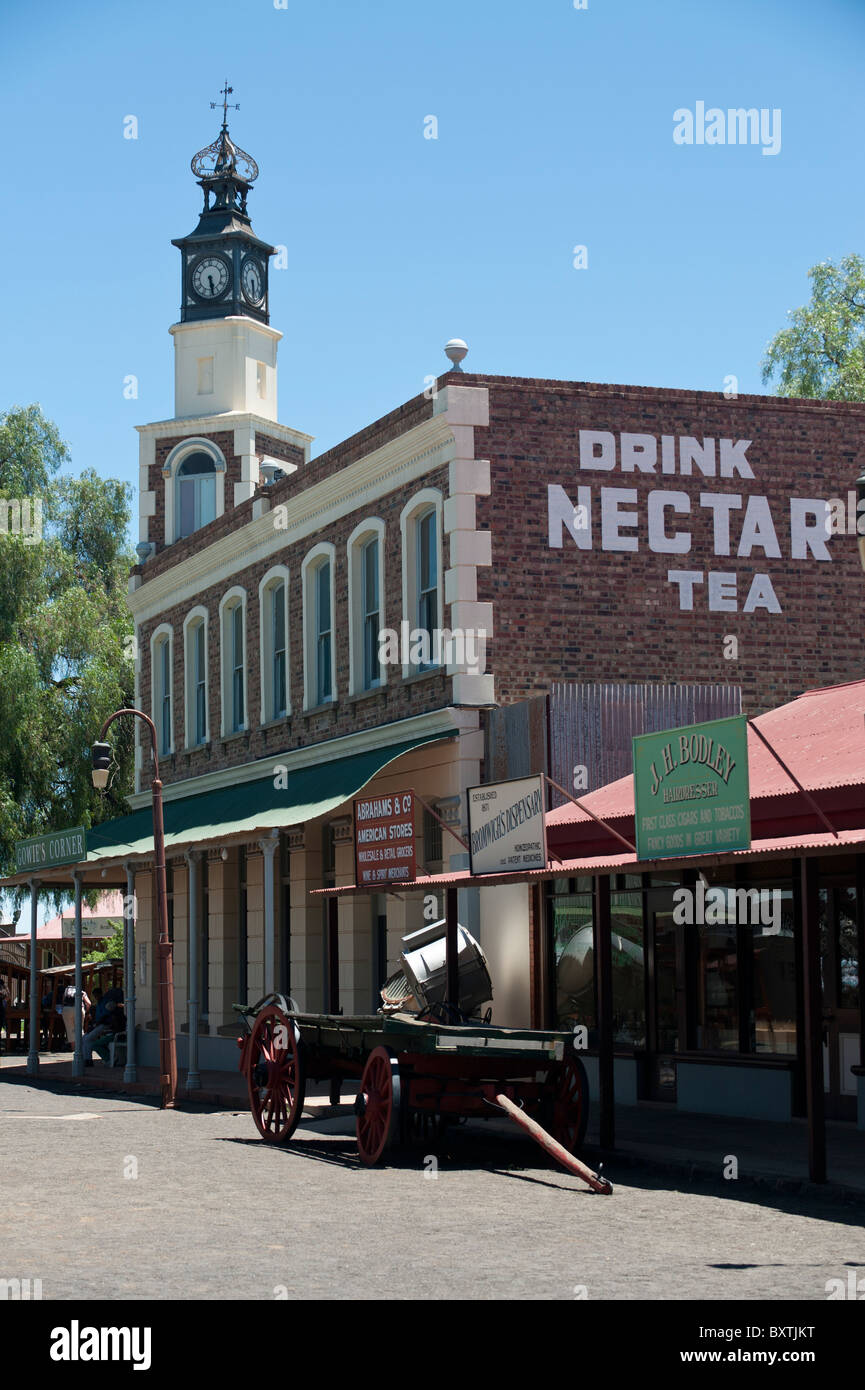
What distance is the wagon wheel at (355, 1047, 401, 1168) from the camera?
13.8m

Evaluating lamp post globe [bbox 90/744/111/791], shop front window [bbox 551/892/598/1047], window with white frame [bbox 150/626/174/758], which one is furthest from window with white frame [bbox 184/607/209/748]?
shop front window [bbox 551/892/598/1047]

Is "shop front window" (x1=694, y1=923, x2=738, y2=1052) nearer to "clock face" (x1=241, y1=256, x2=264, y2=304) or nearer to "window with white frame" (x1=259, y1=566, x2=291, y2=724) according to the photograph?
"window with white frame" (x1=259, y1=566, x2=291, y2=724)

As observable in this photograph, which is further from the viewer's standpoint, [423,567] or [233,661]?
[233,661]

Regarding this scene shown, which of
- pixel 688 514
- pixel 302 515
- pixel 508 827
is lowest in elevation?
pixel 508 827

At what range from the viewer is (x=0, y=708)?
3822cm

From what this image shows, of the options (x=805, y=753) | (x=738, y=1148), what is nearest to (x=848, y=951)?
(x=805, y=753)

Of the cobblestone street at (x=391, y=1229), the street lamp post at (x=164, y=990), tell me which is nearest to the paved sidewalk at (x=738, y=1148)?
the cobblestone street at (x=391, y=1229)

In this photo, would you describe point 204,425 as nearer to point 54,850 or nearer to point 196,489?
point 196,489

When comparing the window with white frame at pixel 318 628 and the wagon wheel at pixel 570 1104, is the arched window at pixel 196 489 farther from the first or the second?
the wagon wheel at pixel 570 1104

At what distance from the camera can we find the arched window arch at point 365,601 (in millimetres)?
24156

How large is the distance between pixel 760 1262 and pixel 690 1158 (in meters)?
4.42

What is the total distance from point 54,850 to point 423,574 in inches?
341

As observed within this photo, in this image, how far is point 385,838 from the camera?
19.1 m
